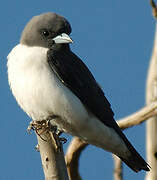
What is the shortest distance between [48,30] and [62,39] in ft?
0.78

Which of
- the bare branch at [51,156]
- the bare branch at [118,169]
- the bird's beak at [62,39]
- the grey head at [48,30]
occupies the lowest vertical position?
the bare branch at [118,169]

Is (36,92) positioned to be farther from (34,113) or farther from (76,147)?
(76,147)

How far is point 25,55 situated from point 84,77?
2.51ft

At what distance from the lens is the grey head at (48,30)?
8344 millimetres

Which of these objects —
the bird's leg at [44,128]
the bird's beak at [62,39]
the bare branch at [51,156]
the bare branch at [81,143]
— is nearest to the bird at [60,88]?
the bird's beak at [62,39]

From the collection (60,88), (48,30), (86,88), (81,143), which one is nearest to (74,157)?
(81,143)

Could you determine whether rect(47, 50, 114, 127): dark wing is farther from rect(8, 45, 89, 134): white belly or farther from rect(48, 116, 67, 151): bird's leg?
rect(48, 116, 67, 151): bird's leg

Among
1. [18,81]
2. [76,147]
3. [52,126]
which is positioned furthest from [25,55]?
[76,147]

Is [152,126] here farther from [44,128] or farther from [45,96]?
[44,128]

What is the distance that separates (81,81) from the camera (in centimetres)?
830

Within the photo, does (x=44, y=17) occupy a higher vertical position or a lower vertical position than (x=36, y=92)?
higher

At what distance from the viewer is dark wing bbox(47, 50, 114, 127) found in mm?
8086

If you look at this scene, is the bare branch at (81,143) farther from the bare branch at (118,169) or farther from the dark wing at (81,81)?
the dark wing at (81,81)

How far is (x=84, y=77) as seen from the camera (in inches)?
330
